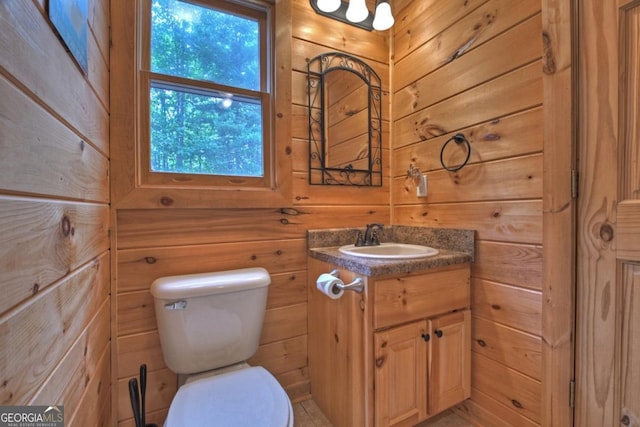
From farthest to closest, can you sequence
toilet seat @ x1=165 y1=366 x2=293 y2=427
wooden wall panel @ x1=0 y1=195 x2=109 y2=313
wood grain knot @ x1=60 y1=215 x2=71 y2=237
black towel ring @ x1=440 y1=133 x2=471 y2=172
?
black towel ring @ x1=440 y1=133 x2=471 y2=172 < toilet seat @ x1=165 y1=366 x2=293 y2=427 < wood grain knot @ x1=60 y1=215 x2=71 y2=237 < wooden wall panel @ x1=0 y1=195 x2=109 y2=313

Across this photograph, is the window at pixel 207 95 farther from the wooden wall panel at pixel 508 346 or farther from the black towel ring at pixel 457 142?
the wooden wall panel at pixel 508 346

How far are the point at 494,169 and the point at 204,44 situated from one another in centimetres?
148

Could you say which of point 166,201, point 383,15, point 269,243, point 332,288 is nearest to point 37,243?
point 166,201

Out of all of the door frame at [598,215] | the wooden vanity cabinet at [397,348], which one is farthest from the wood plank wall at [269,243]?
the door frame at [598,215]

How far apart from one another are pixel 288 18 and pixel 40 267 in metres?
1.51

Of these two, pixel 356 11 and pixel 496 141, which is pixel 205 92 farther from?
pixel 496 141

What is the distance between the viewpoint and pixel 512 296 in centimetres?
115

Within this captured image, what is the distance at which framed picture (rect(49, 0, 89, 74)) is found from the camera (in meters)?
0.60

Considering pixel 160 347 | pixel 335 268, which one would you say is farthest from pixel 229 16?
pixel 160 347

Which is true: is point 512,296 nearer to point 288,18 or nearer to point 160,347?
point 160,347

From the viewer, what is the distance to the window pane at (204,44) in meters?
1.23

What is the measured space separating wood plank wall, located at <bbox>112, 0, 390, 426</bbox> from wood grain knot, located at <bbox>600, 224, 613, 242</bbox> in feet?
3.24

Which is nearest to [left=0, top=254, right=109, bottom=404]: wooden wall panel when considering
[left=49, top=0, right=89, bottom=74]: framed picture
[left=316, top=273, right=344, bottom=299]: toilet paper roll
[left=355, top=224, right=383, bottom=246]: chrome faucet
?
[left=49, top=0, right=89, bottom=74]: framed picture

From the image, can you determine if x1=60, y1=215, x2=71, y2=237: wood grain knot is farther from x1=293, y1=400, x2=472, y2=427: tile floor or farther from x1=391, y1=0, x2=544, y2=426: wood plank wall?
x1=391, y1=0, x2=544, y2=426: wood plank wall
